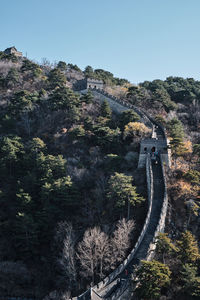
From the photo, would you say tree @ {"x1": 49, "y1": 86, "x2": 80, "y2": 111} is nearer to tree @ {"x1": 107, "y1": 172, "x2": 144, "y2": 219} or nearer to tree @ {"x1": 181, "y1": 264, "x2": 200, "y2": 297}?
tree @ {"x1": 107, "y1": 172, "x2": 144, "y2": 219}

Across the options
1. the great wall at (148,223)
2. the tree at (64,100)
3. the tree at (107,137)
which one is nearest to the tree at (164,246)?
the great wall at (148,223)

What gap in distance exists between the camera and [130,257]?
2453cm

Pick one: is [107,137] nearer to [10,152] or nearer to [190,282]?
[10,152]

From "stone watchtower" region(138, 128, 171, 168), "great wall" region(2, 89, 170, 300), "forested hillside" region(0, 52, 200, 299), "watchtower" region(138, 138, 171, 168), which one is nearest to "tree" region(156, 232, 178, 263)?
"forested hillside" region(0, 52, 200, 299)

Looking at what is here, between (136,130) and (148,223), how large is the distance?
18.1m

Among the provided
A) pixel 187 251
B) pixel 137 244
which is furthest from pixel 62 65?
pixel 187 251

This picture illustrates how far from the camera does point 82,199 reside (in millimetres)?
36125

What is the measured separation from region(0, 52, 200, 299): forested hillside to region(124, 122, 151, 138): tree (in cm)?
16

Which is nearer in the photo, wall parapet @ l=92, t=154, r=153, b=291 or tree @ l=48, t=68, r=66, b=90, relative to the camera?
wall parapet @ l=92, t=154, r=153, b=291

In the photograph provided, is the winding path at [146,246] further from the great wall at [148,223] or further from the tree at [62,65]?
the tree at [62,65]

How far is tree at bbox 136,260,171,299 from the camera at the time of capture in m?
19.8

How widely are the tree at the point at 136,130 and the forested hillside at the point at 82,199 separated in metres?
0.16

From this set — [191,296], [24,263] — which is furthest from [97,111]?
[191,296]

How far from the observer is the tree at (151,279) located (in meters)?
19.8
